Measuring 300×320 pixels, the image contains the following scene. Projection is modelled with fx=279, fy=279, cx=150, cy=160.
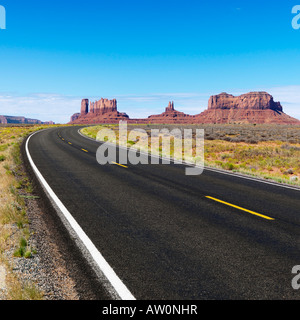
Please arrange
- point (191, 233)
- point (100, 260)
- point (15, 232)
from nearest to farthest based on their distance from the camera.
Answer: point (100, 260) < point (15, 232) < point (191, 233)

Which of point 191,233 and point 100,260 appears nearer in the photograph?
point 100,260

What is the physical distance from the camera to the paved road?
147 inches

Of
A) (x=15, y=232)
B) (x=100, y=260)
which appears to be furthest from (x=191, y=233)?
(x=15, y=232)

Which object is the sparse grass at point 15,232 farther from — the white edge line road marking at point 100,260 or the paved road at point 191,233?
the paved road at point 191,233

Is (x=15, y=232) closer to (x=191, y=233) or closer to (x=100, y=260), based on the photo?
(x=100, y=260)

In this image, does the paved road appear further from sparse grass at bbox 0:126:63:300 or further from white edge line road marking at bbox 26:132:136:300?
sparse grass at bbox 0:126:63:300

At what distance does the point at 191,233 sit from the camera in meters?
5.47

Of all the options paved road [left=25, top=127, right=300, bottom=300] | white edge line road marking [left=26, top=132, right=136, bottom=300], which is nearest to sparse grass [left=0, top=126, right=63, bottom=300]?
white edge line road marking [left=26, top=132, right=136, bottom=300]

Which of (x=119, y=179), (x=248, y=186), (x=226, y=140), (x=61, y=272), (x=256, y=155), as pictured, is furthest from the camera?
(x=226, y=140)

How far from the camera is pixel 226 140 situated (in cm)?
3541

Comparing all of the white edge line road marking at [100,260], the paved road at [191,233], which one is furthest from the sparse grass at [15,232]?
the paved road at [191,233]

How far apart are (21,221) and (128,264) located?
268 centimetres

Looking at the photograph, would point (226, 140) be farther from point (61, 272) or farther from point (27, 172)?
point (61, 272)
